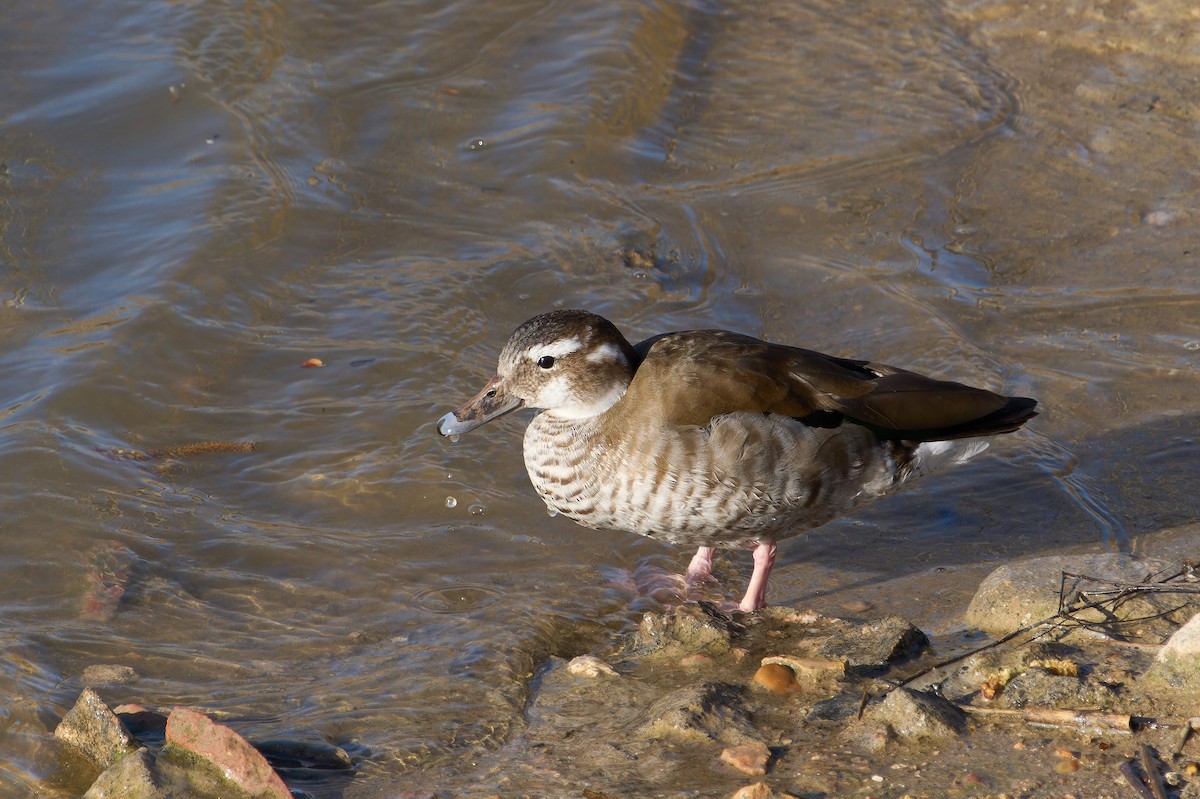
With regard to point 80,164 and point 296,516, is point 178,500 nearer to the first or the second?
point 296,516

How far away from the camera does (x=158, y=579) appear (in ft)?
19.9

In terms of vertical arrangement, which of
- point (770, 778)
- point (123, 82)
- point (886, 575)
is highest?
point (123, 82)

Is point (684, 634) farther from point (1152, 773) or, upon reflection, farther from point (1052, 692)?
point (1152, 773)

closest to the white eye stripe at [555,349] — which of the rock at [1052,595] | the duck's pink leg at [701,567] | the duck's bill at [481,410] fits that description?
the duck's bill at [481,410]

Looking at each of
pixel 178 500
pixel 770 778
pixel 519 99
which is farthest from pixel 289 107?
pixel 770 778

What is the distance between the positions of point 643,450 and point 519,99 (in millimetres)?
5764

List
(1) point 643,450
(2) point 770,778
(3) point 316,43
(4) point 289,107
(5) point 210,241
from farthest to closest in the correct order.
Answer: (3) point 316,43 → (4) point 289,107 → (5) point 210,241 → (1) point 643,450 → (2) point 770,778

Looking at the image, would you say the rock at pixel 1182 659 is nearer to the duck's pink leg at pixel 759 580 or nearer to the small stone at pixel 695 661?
the small stone at pixel 695 661

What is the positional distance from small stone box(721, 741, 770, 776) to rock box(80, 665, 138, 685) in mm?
2614

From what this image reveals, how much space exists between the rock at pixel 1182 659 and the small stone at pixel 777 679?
1.23 metres

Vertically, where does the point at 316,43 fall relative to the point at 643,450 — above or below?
above

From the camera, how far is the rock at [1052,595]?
4.71m

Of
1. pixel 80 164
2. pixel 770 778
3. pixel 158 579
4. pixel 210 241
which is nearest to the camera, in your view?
pixel 770 778

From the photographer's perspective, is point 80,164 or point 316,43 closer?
point 80,164
